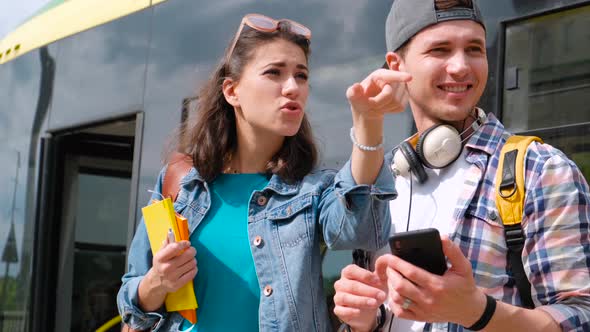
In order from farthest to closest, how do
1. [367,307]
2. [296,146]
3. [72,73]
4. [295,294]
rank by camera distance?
[72,73], [296,146], [295,294], [367,307]

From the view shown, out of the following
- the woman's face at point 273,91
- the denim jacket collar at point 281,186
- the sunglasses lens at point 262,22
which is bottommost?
the denim jacket collar at point 281,186

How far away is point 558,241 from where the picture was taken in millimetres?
1550

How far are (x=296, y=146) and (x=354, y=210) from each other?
0.44m

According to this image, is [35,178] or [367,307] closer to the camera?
[367,307]

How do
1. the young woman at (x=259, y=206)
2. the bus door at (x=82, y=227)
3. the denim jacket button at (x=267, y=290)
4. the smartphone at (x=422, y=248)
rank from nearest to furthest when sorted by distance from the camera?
the smartphone at (x=422, y=248) < the young woman at (x=259, y=206) < the denim jacket button at (x=267, y=290) < the bus door at (x=82, y=227)

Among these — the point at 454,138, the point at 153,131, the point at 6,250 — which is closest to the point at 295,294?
the point at 454,138

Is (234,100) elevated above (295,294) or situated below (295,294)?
above

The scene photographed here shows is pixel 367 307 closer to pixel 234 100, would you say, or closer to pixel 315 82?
pixel 234 100

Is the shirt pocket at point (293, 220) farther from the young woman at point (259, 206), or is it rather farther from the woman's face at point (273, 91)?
the woman's face at point (273, 91)

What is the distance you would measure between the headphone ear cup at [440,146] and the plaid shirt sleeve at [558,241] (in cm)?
23

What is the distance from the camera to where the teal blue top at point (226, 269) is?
2039mm

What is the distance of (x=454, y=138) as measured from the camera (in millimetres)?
1811

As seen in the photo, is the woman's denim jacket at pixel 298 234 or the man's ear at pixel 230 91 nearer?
the woman's denim jacket at pixel 298 234

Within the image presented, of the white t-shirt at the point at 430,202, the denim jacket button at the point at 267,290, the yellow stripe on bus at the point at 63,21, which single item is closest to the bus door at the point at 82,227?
the yellow stripe on bus at the point at 63,21
